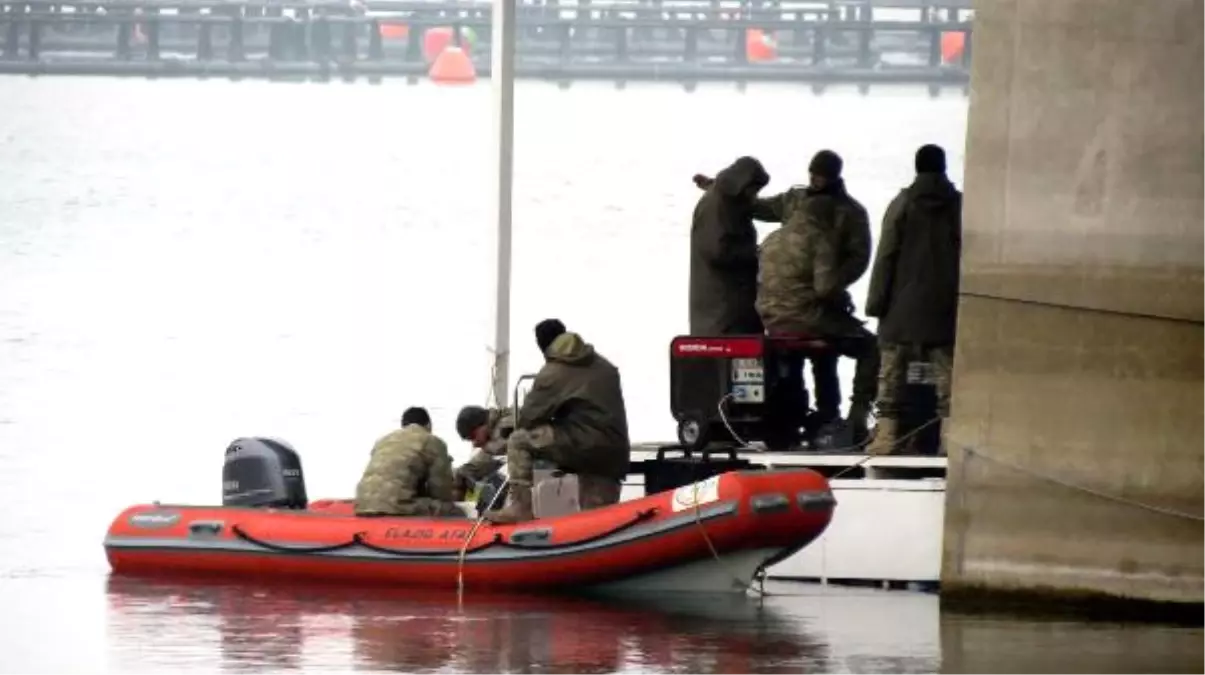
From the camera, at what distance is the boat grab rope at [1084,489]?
1520cm

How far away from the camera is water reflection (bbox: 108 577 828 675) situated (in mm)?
14664

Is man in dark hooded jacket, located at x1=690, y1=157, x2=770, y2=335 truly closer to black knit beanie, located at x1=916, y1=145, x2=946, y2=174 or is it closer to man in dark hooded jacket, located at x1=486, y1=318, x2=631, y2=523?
black knit beanie, located at x1=916, y1=145, x2=946, y2=174

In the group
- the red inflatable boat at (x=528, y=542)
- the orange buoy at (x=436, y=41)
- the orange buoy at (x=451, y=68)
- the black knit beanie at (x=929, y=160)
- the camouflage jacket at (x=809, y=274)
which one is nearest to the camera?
the red inflatable boat at (x=528, y=542)

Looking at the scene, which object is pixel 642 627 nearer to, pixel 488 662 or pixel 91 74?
pixel 488 662

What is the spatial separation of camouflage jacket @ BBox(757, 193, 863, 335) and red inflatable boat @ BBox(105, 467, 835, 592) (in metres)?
1.32

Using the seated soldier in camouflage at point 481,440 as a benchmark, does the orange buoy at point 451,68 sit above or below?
below

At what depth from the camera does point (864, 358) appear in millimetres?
17219

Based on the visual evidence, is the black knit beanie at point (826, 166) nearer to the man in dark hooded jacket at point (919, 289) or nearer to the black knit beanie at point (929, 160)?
the man in dark hooded jacket at point (919, 289)

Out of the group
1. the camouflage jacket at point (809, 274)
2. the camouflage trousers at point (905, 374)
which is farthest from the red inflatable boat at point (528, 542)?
the camouflage jacket at point (809, 274)

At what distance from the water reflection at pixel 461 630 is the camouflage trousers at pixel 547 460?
19.8 inches

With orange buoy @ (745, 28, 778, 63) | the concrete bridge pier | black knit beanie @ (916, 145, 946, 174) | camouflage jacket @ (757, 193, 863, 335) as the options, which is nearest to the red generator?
camouflage jacket @ (757, 193, 863, 335)

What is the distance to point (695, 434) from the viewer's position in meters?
16.7

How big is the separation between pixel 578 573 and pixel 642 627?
0.68m

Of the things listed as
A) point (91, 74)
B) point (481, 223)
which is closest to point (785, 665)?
point (481, 223)
